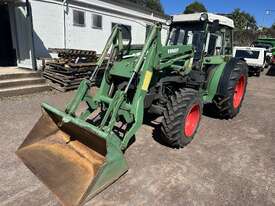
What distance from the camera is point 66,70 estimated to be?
7.97m

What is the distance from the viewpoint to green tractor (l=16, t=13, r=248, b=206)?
10.1ft

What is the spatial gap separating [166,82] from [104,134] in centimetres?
194

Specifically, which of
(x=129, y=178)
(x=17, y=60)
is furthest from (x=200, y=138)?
(x=17, y=60)

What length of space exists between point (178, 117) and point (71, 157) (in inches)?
67.1

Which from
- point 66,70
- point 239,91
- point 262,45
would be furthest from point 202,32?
point 262,45

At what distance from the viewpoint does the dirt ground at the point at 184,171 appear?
118 inches

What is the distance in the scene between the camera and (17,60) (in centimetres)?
912

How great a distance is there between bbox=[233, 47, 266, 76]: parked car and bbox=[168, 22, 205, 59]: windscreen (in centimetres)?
862

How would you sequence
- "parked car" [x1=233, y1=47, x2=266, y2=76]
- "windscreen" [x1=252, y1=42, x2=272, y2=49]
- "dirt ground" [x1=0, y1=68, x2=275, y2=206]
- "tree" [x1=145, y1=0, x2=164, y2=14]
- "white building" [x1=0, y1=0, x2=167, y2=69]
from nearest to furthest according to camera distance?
"dirt ground" [x1=0, y1=68, x2=275, y2=206] → "white building" [x1=0, y1=0, x2=167, y2=69] → "parked car" [x1=233, y1=47, x2=266, y2=76] → "windscreen" [x1=252, y1=42, x2=272, y2=49] → "tree" [x1=145, y1=0, x2=164, y2=14]

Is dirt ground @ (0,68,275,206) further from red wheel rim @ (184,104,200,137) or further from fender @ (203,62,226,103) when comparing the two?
fender @ (203,62,226,103)

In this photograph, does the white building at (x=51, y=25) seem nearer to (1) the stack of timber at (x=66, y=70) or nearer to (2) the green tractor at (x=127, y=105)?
(1) the stack of timber at (x=66, y=70)

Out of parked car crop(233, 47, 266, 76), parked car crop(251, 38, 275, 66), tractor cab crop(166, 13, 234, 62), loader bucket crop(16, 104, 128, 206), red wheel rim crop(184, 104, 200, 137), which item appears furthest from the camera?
parked car crop(251, 38, 275, 66)

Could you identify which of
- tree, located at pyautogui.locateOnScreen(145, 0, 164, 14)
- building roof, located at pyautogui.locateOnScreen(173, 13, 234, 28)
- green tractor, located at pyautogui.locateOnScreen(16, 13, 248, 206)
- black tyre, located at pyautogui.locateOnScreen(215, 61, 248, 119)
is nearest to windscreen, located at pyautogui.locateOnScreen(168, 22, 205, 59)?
green tractor, located at pyautogui.locateOnScreen(16, 13, 248, 206)

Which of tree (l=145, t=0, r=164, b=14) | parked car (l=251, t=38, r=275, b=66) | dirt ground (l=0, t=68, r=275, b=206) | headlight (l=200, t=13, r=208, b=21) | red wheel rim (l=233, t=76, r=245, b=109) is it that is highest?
tree (l=145, t=0, r=164, b=14)
